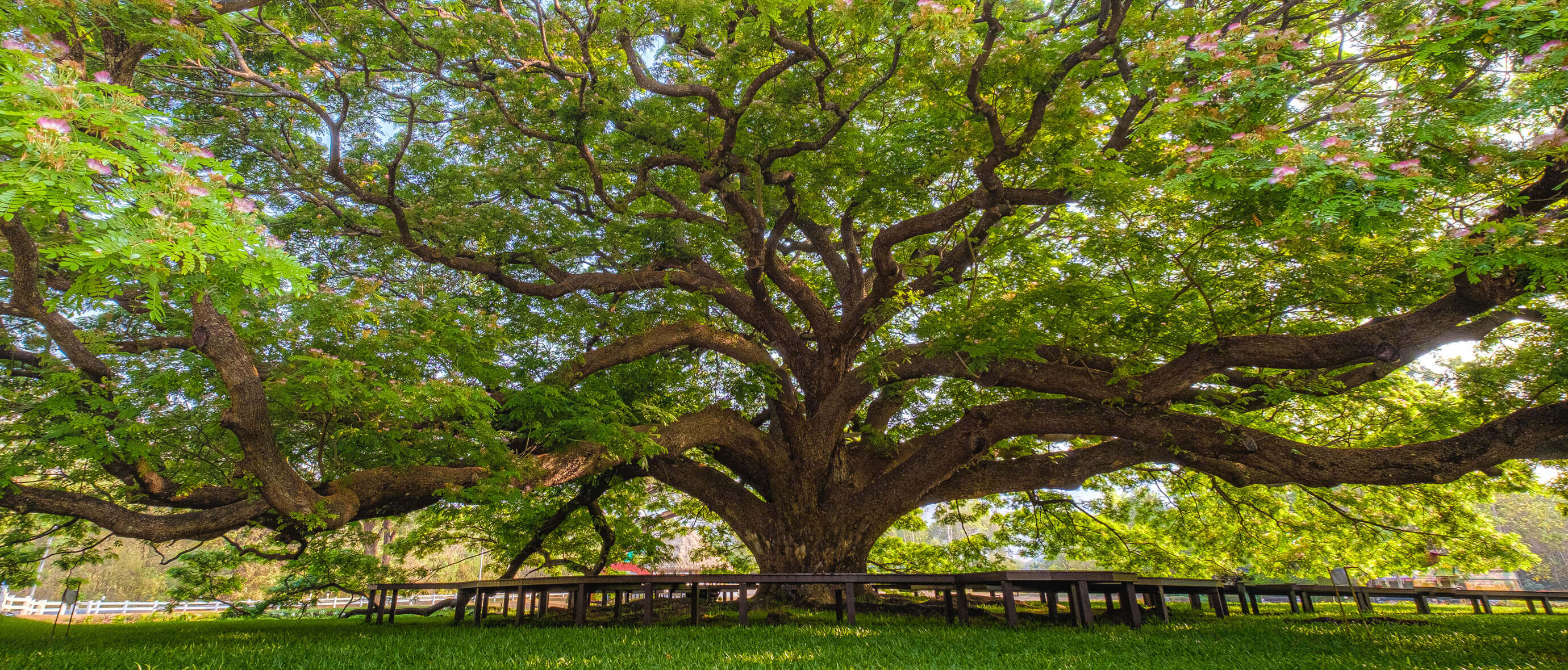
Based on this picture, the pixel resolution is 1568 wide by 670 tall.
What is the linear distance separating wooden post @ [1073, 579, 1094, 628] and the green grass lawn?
0.33 feet

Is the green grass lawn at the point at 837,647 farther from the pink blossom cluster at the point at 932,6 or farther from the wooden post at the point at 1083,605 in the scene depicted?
the pink blossom cluster at the point at 932,6

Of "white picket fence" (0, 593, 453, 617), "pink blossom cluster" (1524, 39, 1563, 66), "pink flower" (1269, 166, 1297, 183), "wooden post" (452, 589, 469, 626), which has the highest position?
"pink blossom cluster" (1524, 39, 1563, 66)

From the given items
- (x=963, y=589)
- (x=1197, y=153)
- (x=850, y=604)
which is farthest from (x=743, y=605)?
(x=1197, y=153)

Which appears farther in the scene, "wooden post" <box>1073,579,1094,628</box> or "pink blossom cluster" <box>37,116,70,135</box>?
"wooden post" <box>1073,579,1094,628</box>

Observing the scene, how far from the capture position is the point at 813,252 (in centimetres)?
1049

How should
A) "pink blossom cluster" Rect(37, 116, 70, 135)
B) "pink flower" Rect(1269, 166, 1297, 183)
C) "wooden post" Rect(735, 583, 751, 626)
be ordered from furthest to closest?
"wooden post" Rect(735, 583, 751, 626)
"pink flower" Rect(1269, 166, 1297, 183)
"pink blossom cluster" Rect(37, 116, 70, 135)

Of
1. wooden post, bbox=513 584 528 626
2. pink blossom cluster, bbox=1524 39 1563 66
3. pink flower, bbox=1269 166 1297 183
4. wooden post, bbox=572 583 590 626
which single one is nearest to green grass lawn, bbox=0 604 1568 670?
wooden post, bbox=572 583 590 626

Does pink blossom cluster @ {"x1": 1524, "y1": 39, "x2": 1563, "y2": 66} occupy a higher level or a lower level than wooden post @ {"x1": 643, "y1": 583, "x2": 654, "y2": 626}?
higher

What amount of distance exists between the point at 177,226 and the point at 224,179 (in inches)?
25.1

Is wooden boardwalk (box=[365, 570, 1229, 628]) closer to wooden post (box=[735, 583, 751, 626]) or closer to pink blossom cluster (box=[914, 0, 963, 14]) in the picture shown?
wooden post (box=[735, 583, 751, 626])

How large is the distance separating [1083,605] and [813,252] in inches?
246

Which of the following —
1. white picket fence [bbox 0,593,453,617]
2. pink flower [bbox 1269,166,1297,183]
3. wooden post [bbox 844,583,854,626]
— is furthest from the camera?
white picket fence [bbox 0,593,453,617]

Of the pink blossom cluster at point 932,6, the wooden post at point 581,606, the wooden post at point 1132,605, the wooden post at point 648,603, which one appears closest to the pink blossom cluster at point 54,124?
the pink blossom cluster at point 932,6

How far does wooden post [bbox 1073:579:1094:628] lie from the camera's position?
6.21 metres
